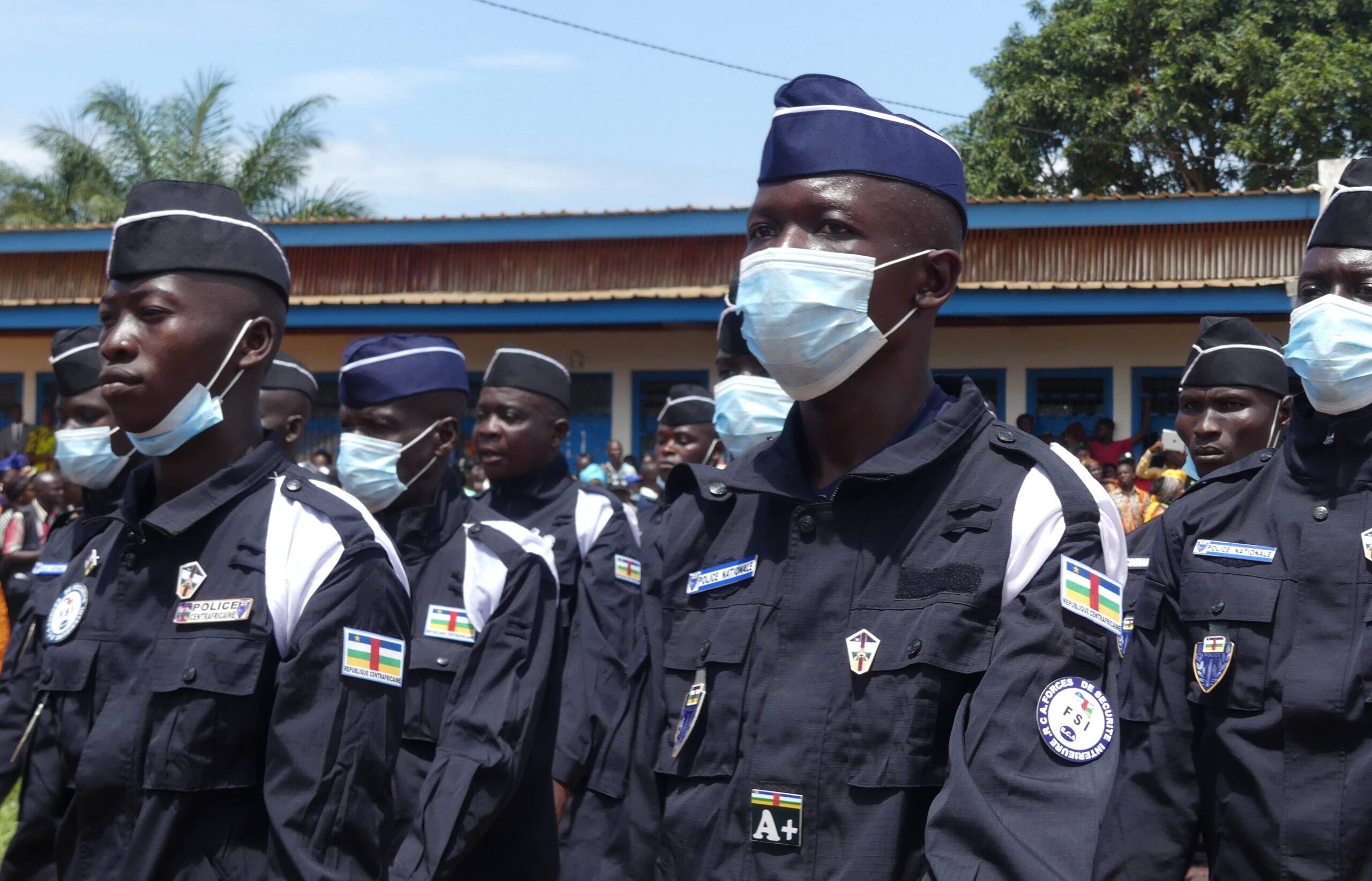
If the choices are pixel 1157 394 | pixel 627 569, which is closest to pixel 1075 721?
pixel 627 569

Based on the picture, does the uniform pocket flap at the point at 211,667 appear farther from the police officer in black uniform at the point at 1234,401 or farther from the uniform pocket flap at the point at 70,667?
the police officer in black uniform at the point at 1234,401

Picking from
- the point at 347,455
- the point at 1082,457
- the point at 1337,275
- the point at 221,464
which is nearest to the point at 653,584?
the point at 221,464

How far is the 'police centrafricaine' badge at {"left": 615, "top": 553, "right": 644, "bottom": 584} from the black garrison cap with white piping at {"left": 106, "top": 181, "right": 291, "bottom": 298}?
301cm

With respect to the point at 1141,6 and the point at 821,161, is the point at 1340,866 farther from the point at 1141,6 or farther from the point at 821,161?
the point at 1141,6

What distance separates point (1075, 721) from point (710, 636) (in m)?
0.69

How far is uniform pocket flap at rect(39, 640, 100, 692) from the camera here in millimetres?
3088

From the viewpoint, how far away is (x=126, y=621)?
311cm

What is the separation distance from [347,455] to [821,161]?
348cm

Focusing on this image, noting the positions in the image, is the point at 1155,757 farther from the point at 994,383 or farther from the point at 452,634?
the point at 994,383

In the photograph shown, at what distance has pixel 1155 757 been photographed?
3826mm

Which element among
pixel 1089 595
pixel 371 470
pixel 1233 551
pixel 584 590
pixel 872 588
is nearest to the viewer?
pixel 1089 595

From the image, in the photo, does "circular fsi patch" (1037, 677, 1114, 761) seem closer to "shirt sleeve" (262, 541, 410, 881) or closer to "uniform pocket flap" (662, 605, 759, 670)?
"uniform pocket flap" (662, 605, 759, 670)

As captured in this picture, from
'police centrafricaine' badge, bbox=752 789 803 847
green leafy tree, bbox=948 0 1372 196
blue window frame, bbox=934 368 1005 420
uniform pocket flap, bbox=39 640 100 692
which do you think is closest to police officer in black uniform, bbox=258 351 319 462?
uniform pocket flap, bbox=39 640 100 692

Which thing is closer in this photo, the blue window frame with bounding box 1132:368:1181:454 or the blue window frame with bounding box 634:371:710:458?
the blue window frame with bounding box 1132:368:1181:454
